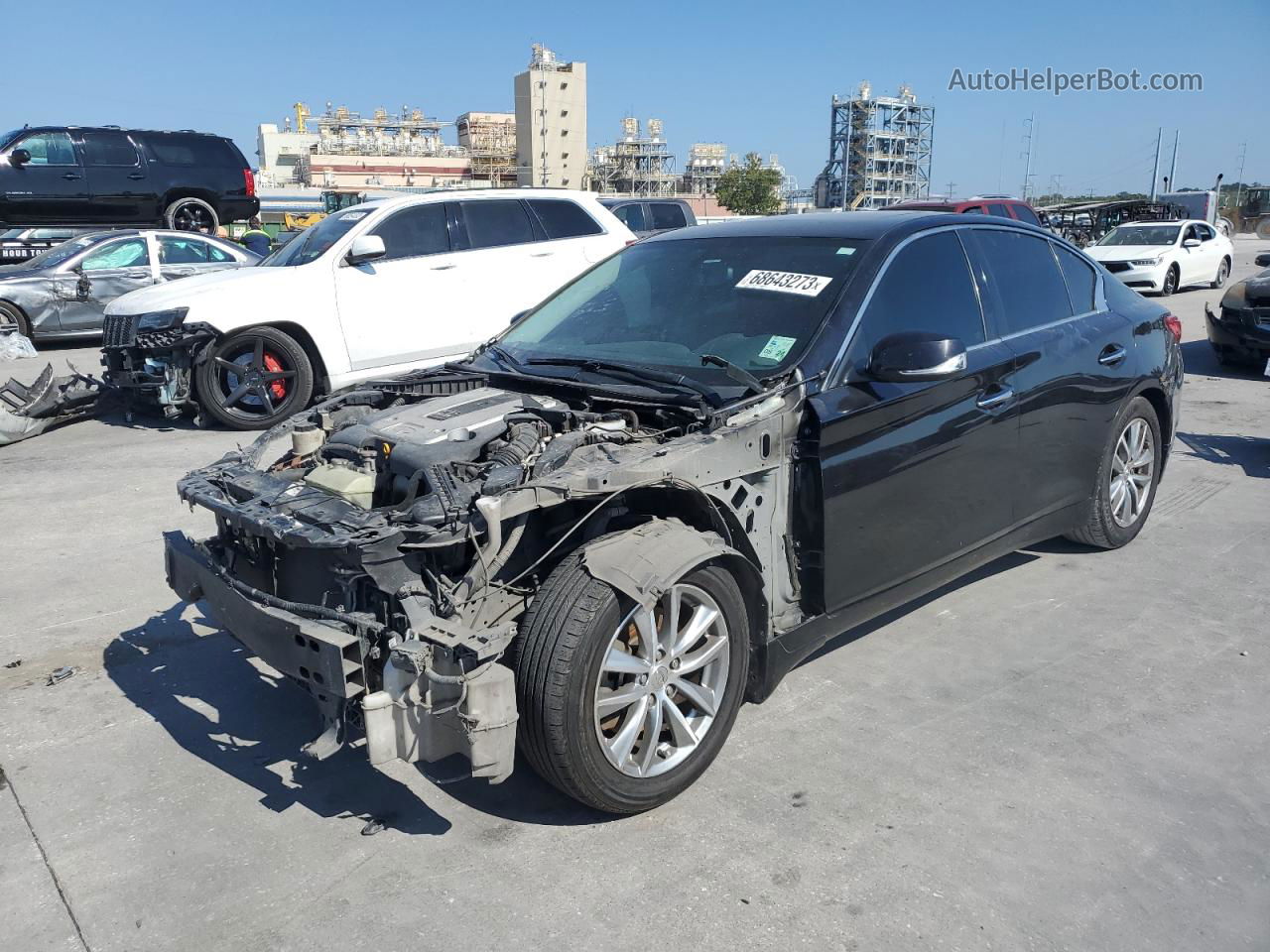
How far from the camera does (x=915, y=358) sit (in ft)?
11.2

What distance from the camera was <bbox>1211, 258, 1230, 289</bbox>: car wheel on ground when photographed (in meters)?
20.4

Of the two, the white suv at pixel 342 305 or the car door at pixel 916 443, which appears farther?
the white suv at pixel 342 305

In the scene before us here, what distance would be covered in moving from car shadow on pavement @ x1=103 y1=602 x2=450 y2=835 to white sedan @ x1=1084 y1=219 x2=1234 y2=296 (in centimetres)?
1782

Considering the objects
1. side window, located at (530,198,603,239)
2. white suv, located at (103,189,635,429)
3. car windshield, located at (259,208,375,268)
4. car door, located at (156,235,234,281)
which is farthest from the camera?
car door, located at (156,235,234,281)

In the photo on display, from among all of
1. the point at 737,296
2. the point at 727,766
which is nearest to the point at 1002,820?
the point at 727,766

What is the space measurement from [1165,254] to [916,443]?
59.1 ft

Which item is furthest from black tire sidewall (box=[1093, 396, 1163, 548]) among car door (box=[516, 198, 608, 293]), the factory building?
the factory building

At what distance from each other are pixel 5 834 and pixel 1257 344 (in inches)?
448

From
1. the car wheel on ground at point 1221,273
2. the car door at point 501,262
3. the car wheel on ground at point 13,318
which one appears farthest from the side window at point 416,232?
the car wheel on ground at point 1221,273

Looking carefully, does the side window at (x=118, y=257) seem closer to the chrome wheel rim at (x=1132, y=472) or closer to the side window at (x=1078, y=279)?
the side window at (x=1078, y=279)

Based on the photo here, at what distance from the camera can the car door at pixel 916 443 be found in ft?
11.3

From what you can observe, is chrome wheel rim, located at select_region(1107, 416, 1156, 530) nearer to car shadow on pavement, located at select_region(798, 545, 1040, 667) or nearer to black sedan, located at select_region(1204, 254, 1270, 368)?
car shadow on pavement, located at select_region(798, 545, 1040, 667)

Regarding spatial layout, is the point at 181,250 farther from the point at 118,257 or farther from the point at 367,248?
the point at 367,248

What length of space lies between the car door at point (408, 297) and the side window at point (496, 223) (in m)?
0.26
